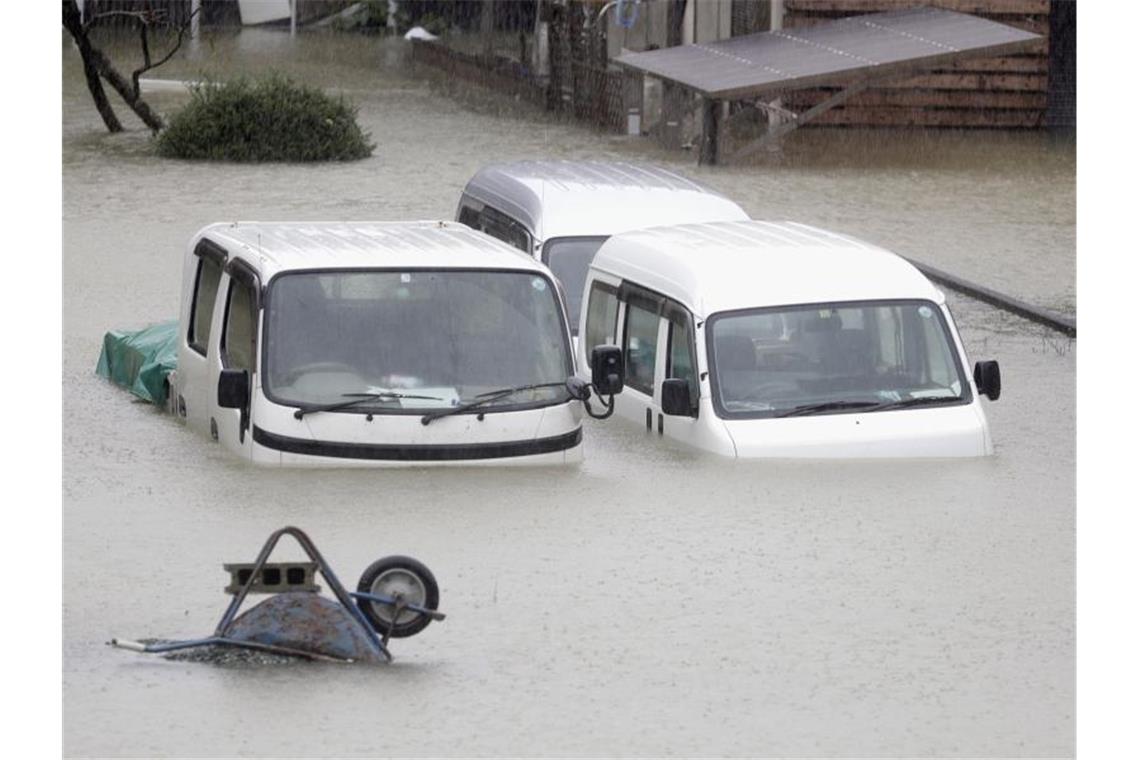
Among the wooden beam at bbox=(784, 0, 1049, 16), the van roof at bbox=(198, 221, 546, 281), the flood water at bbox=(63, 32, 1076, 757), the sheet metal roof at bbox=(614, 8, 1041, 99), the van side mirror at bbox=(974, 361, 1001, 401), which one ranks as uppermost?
the wooden beam at bbox=(784, 0, 1049, 16)

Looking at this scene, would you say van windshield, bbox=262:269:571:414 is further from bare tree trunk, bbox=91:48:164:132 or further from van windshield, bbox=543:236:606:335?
bare tree trunk, bbox=91:48:164:132

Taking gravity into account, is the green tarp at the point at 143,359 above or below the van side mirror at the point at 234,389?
below

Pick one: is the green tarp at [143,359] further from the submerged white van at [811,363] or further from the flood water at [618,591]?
the submerged white van at [811,363]

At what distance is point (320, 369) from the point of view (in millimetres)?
12516

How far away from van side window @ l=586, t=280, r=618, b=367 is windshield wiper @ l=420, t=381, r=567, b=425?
2.06 metres

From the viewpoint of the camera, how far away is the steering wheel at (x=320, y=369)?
12477 millimetres

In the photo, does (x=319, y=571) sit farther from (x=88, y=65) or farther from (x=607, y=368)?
(x=88, y=65)

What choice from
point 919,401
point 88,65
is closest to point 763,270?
point 919,401

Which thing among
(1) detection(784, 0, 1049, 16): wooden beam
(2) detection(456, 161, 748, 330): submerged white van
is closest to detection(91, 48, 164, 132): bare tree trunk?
(1) detection(784, 0, 1049, 16): wooden beam

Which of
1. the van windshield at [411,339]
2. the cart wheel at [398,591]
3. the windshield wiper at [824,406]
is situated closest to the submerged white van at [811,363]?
the windshield wiper at [824,406]

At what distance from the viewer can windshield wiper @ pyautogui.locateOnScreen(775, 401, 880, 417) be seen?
1310 cm

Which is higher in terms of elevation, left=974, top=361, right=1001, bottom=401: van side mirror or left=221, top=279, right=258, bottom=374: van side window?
left=221, top=279, right=258, bottom=374: van side window

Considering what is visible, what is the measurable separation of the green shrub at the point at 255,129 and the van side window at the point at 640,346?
60.6 ft

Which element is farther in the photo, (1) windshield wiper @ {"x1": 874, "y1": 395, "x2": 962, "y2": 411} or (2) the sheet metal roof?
(2) the sheet metal roof
